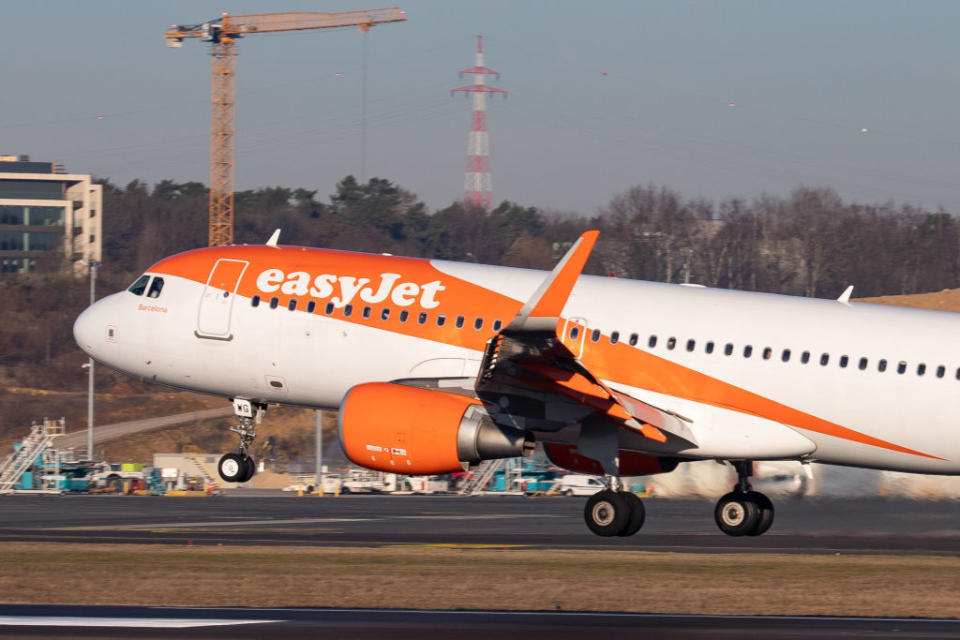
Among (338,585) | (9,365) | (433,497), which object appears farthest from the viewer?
(9,365)

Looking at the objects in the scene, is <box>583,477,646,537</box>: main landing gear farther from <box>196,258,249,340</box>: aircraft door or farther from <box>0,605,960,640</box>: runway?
<box>0,605,960,640</box>: runway

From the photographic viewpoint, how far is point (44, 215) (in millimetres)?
147625

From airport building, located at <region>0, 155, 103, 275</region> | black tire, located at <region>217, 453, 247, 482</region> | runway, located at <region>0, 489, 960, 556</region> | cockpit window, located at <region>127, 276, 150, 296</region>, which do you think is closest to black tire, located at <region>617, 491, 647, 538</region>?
runway, located at <region>0, 489, 960, 556</region>

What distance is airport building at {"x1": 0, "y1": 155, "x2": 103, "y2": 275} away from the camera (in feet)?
472

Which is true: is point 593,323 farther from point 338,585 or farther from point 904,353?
point 338,585

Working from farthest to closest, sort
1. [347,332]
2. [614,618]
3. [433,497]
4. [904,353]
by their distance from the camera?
[433,497] < [347,332] < [904,353] < [614,618]

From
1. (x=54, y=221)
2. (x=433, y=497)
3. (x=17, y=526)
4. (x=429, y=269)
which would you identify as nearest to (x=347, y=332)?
(x=429, y=269)

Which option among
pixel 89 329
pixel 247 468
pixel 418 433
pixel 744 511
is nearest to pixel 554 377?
pixel 418 433

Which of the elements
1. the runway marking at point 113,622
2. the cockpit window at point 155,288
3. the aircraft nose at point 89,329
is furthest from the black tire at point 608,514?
the aircraft nose at point 89,329

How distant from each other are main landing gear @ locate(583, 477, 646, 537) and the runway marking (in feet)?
36.1

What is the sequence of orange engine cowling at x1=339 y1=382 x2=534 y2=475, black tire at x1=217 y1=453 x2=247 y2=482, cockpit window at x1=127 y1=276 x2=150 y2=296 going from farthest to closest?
cockpit window at x1=127 y1=276 x2=150 y2=296 < black tire at x1=217 y1=453 x2=247 y2=482 < orange engine cowling at x1=339 y1=382 x2=534 y2=475

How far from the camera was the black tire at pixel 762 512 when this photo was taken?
95.9 ft

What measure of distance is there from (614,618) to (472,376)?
9.80m

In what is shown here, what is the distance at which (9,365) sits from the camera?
96.1 meters
